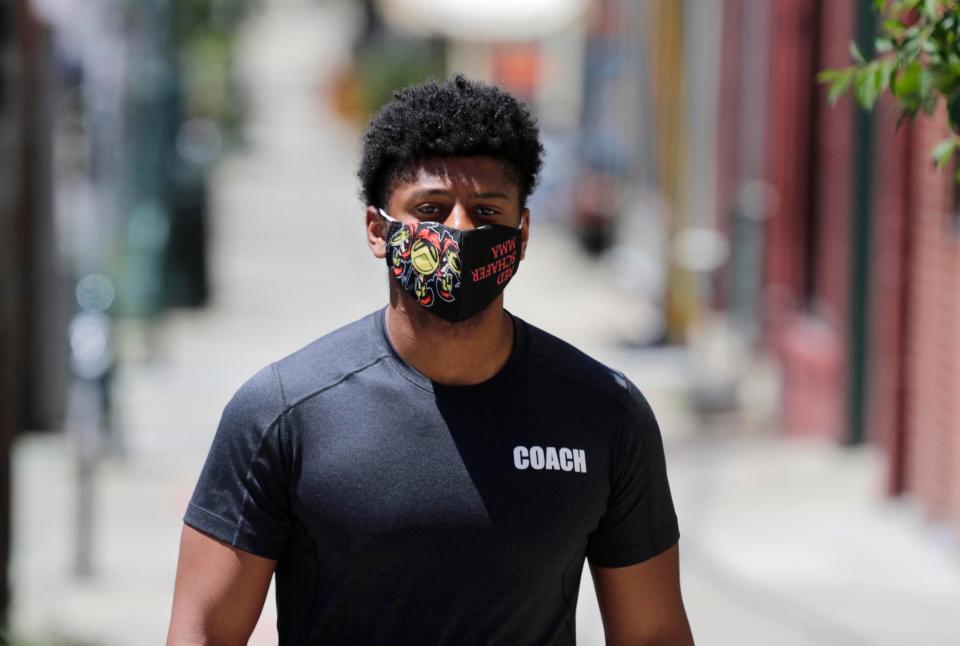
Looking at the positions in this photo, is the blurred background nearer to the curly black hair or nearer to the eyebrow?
the curly black hair

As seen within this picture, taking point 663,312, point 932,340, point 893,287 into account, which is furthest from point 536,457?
point 663,312

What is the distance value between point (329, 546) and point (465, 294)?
482mm

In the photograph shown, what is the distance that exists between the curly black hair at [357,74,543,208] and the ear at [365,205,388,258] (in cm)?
2

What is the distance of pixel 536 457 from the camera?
2900 mm

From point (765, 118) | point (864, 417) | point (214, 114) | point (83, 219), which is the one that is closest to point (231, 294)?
point (83, 219)

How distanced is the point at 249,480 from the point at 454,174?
2.03 feet

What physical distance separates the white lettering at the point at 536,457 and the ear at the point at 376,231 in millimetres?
434

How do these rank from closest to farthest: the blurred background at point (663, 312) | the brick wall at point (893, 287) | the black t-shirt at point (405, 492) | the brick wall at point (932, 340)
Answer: the black t-shirt at point (405, 492)
the blurred background at point (663, 312)
the brick wall at point (932, 340)
the brick wall at point (893, 287)

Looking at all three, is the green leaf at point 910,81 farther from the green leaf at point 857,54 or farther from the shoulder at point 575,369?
the shoulder at point 575,369

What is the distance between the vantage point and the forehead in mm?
2953

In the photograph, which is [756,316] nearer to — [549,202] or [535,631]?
[535,631]

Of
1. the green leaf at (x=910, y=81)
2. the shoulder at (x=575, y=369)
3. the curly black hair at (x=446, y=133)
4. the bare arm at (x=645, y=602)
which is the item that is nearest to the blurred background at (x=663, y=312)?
the curly black hair at (x=446, y=133)

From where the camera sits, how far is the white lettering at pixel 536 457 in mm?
2896

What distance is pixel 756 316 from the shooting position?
14.6 meters
